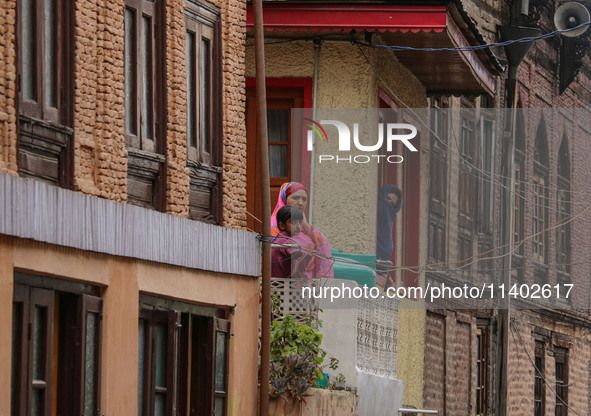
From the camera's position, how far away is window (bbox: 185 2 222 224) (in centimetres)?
1525

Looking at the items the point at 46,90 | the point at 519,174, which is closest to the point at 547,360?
the point at 519,174

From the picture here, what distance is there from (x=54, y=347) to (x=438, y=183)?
1317 centimetres

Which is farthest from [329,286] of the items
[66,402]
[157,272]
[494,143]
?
[494,143]

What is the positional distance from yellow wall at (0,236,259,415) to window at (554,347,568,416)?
18.2 metres

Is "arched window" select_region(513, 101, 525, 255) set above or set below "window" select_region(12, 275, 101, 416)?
above

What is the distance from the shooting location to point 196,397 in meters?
14.9

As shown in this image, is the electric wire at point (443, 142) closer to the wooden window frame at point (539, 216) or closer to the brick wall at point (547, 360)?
the wooden window frame at point (539, 216)

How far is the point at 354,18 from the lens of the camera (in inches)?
736

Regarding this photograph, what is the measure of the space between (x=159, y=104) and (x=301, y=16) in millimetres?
4546

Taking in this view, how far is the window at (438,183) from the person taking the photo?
24.1 m

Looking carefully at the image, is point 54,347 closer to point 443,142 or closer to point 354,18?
point 354,18

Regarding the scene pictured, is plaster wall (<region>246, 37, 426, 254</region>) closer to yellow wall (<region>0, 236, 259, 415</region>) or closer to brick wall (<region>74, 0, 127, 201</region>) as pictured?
yellow wall (<region>0, 236, 259, 415</region>)

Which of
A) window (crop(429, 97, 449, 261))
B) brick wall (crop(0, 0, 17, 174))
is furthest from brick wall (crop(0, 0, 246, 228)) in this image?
window (crop(429, 97, 449, 261))

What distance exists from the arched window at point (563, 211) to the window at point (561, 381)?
1752 millimetres
